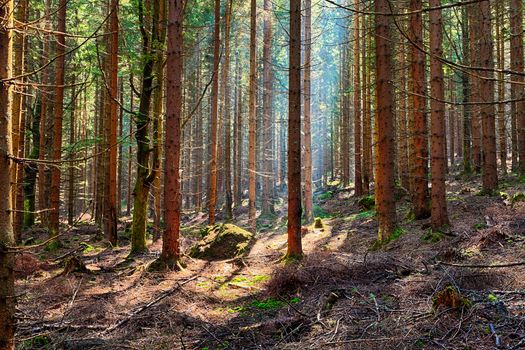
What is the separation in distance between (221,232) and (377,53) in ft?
21.4

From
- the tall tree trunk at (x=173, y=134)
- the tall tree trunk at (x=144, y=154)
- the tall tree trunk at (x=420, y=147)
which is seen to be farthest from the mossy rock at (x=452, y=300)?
the tall tree trunk at (x=144, y=154)

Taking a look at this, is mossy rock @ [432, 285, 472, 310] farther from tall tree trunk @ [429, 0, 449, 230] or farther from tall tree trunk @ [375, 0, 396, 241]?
tall tree trunk @ [375, 0, 396, 241]

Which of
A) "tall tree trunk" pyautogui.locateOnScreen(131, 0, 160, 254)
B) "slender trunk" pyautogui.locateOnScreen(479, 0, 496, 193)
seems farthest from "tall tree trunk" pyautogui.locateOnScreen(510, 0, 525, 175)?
"tall tree trunk" pyautogui.locateOnScreen(131, 0, 160, 254)

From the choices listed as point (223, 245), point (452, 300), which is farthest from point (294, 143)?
point (452, 300)

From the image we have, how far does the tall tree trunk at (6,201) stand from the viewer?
2.87 metres

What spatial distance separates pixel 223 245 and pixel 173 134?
401cm

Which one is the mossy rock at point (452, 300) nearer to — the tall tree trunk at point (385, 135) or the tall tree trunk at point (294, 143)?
the tall tree trunk at point (294, 143)

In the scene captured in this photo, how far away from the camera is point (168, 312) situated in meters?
5.88

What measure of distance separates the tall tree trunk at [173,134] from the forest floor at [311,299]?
2.56ft

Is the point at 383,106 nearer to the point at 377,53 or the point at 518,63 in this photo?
the point at 377,53

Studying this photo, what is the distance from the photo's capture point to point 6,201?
296 centimetres

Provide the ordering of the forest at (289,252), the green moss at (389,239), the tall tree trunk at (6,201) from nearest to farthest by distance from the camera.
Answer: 1. the tall tree trunk at (6,201)
2. the forest at (289,252)
3. the green moss at (389,239)

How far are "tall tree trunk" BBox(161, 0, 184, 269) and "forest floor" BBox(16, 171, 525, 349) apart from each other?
2.56ft

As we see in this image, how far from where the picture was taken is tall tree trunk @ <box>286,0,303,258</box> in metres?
9.27
